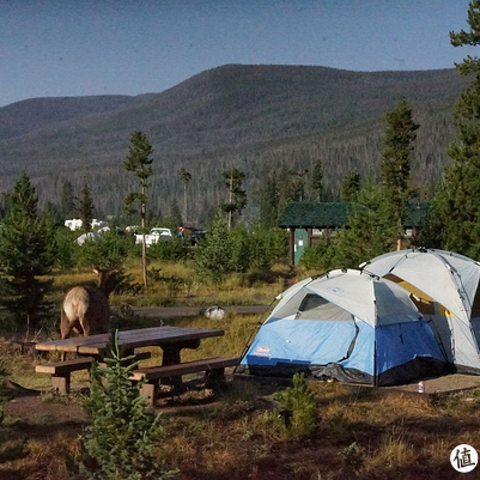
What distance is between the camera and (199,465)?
23.8 feet

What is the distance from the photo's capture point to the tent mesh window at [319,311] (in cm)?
1205

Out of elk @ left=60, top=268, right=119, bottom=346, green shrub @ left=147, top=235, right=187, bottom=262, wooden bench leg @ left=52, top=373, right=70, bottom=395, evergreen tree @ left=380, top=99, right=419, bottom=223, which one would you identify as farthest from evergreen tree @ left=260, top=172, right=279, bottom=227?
wooden bench leg @ left=52, top=373, right=70, bottom=395

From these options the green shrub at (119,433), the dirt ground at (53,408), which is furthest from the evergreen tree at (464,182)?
the green shrub at (119,433)

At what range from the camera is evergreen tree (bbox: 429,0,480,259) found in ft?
68.4

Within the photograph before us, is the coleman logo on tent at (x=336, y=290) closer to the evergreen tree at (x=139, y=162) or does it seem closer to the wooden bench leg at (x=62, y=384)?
the wooden bench leg at (x=62, y=384)

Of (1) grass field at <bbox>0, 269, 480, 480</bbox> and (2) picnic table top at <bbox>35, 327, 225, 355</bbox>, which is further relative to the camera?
(2) picnic table top at <bbox>35, 327, 225, 355</bbox>

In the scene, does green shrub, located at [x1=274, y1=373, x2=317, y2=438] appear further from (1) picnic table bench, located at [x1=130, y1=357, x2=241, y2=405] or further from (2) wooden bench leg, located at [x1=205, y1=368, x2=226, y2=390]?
(2) wooden bench leg, located at [x1=205, y1=368, x2=226, y2=390]

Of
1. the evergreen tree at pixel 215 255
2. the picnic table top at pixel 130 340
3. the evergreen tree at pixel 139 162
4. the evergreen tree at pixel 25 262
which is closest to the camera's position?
the picnic table top at pixel 130 340

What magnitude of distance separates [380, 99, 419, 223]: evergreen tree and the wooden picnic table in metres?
21.1

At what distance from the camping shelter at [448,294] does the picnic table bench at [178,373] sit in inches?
157

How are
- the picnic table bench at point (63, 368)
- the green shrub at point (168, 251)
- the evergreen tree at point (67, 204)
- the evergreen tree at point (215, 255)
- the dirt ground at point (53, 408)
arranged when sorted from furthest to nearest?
the evergreen tree at point (67, 204) < the green shrub at point (168, 251) < the evergreen tree at point (215, 255) < the picnic table bench at point (63, 368) < the dirt ground at point (53, 408)

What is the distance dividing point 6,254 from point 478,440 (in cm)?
1162

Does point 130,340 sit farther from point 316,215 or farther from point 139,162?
point 316,215

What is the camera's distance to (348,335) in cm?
1182
